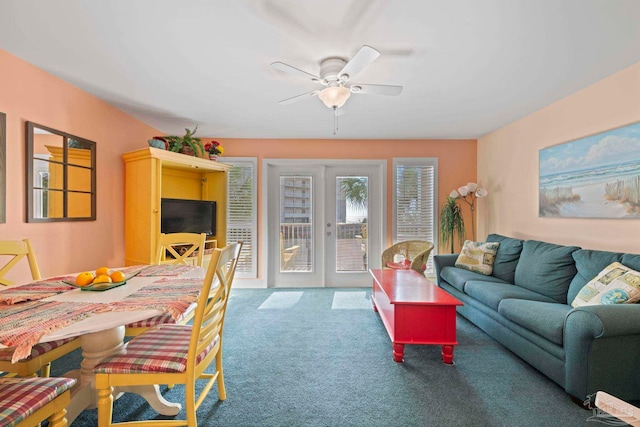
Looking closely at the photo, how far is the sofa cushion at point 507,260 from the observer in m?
3.27

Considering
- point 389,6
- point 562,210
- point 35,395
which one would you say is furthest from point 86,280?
point 562,210

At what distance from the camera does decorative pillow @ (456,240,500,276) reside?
3.41 metres

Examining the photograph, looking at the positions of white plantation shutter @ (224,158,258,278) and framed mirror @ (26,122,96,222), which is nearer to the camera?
framed mirror @ (26,122,96,222)

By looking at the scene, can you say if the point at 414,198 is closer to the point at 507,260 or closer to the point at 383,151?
the point at 383,151

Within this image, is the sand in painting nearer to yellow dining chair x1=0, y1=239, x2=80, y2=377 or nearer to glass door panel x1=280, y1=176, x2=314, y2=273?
glass door panel x1=280, y1=176, x2=314, y2=273

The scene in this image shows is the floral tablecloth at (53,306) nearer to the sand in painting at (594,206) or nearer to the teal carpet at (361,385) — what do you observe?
the teal carpet at (361,385)

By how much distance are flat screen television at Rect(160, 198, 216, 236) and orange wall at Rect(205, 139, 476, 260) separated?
0.80 meters

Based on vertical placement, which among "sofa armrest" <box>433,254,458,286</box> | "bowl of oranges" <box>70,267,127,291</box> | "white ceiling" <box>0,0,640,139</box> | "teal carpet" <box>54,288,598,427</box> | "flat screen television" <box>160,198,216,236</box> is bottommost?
"teal carpet" <box>54,288,598,427</box>

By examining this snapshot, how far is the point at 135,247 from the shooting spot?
3.37 metres

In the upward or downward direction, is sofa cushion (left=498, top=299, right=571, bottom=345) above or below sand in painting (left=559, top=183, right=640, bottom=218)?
below

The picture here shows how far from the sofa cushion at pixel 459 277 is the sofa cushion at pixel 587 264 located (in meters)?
0.76

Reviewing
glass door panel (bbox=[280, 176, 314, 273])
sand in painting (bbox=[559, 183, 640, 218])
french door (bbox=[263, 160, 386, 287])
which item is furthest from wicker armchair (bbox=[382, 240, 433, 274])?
sand in painting (bbox=[559, 183, 640, 218])

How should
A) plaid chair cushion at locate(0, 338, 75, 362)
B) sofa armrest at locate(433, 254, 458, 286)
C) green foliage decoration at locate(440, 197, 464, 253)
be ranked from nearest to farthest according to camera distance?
1. plaid chair cushion at locate(0, 338, 75, 362)
2. sofa armrest at locate(433, 254, 458, 286)
3. green foliage decoration at locate(440, 197, 464, 253)

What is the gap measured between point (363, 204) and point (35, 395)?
4117mm
